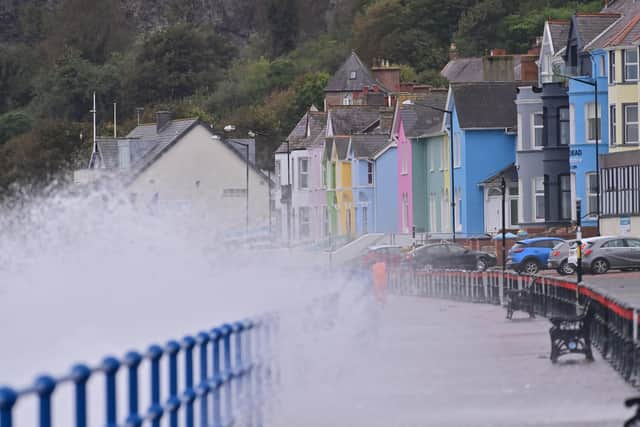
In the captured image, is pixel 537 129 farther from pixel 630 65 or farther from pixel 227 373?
pixel 227 373

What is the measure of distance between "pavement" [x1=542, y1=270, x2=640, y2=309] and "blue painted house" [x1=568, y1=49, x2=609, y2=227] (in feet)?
31.6

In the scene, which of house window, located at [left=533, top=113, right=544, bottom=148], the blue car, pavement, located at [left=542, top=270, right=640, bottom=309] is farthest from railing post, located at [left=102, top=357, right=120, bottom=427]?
house window, located at [left=533, top=113, right=544, bottom=148]

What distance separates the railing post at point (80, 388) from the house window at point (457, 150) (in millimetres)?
64521

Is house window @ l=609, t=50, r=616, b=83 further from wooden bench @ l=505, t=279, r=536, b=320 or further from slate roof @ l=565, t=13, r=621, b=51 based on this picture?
wooden bench @ l=505, t=279, r=536, b=320

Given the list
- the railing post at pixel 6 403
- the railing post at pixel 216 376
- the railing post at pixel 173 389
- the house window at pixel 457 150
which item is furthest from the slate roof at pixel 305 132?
the railing post at pixel 6 403

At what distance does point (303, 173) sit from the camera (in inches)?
3971

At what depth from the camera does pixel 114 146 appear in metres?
102

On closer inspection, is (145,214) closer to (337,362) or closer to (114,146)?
(337,362)

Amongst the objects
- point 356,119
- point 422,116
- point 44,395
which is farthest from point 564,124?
point 44,395

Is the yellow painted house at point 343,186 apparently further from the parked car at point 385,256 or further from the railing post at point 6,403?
the railing post at point 6,403

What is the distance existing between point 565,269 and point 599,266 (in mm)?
1817

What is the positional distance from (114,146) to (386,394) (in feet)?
279

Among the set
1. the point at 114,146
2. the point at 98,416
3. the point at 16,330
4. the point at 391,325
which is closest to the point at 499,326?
the point at 391,325

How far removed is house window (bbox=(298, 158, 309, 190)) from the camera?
100312 millimetres
